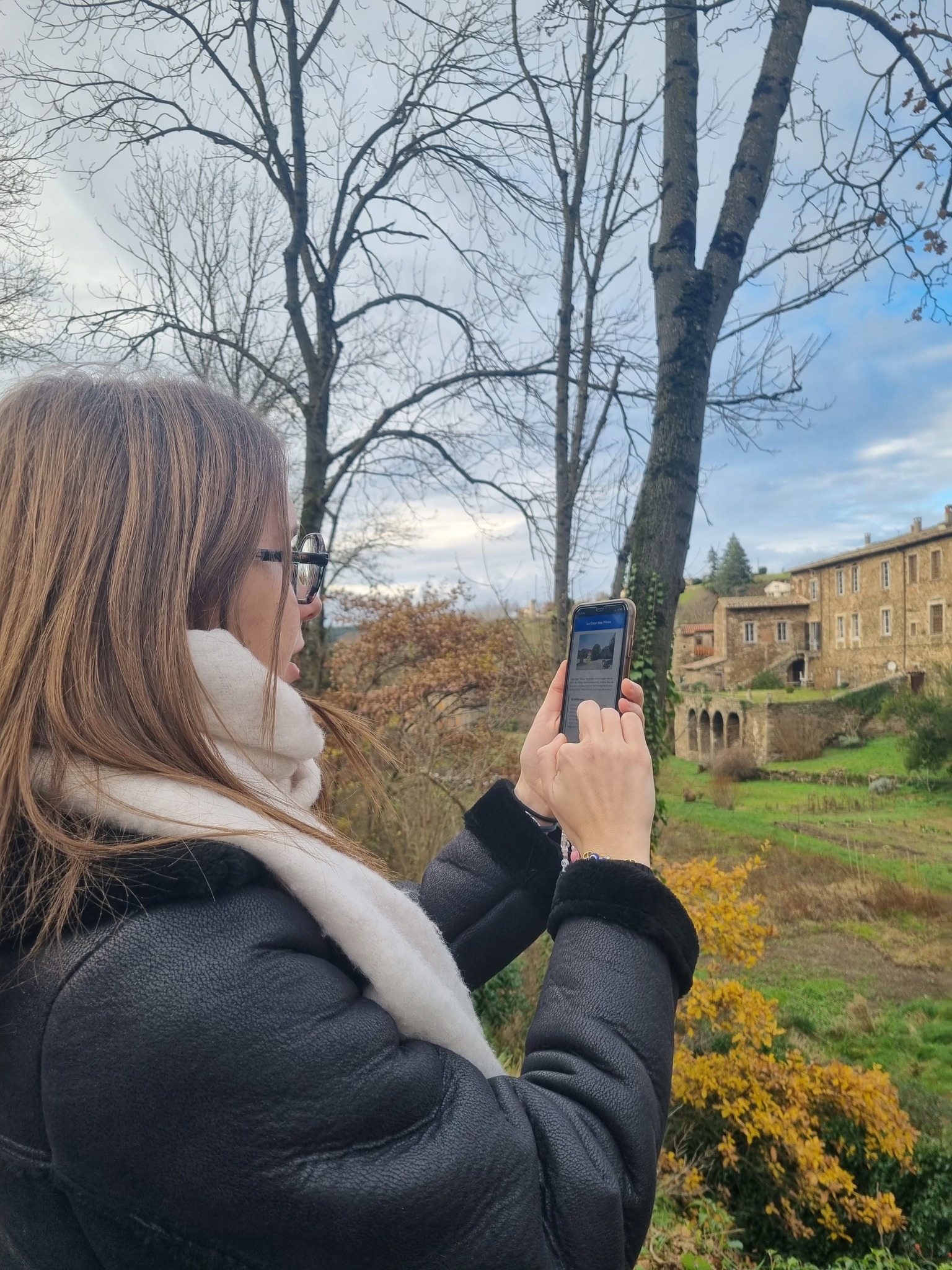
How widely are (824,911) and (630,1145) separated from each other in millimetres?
6711

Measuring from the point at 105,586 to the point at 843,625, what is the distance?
11.7m

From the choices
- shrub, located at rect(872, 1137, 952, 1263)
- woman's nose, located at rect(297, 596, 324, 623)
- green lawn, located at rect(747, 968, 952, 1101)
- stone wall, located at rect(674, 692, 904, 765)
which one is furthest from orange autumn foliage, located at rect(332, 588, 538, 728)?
woman's nose, located at rect(297, 596, 324, 623)

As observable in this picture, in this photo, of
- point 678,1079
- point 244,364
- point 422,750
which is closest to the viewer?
point 678,1079

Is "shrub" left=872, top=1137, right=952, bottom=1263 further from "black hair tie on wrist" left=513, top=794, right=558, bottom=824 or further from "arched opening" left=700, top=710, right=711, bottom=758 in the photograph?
"arched opening" left=700, top=710, right=711, bottom=758

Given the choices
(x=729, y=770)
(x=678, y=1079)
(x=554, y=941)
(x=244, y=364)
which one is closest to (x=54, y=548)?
(x=554, y=941)

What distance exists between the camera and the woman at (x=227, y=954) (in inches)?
24.9

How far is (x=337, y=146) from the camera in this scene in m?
7.34

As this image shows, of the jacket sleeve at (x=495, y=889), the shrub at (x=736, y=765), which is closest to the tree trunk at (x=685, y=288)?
the jacket sleeve at (x=495, y=889)

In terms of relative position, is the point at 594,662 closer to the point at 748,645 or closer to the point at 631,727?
the point at 631,727

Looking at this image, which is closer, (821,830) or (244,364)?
(821,830)

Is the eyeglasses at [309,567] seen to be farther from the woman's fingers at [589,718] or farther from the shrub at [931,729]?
the shrub at [931,729]

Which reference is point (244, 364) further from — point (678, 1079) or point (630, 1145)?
point (630, 1145)

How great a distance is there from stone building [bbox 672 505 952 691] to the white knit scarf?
363 centimetres

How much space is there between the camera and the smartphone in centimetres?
132
